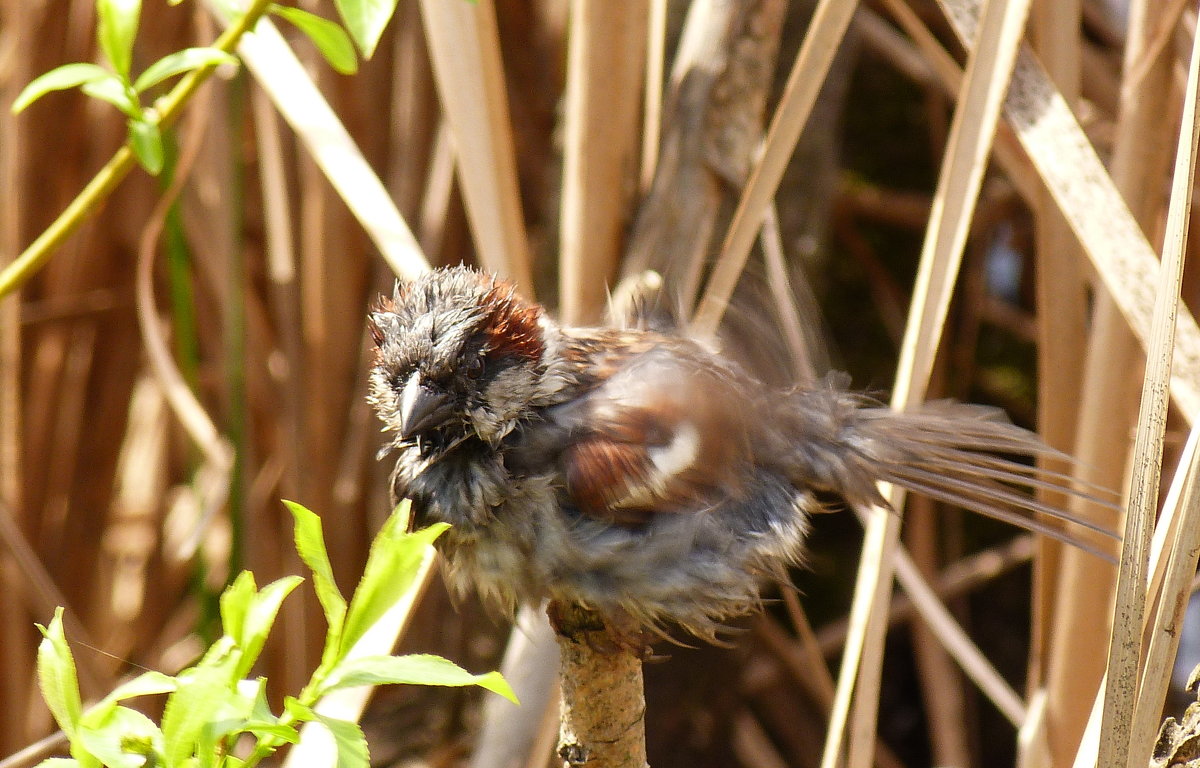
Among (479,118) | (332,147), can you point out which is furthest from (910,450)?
(332,147)

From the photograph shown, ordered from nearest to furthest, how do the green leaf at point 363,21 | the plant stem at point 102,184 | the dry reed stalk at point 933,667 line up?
the green leaf at point 363,21
the plant stem at point 102,184
the dry reed stalk at point 933,667

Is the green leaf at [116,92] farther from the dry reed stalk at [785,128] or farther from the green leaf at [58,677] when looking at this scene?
the dry reed stalk at [785,128]

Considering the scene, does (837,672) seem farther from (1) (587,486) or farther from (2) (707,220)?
(1) (587,486)

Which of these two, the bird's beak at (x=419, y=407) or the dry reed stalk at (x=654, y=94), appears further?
the dry reed stalk at (x=654, y=94)

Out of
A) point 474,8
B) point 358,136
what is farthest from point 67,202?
point 474,8

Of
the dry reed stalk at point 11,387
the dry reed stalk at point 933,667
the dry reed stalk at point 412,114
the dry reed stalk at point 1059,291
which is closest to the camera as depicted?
the dry reed stalk at point 1059,291

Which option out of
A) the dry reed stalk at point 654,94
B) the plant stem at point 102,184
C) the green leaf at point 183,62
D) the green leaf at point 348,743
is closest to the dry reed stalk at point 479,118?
the dry reed stalk at point 654,94
